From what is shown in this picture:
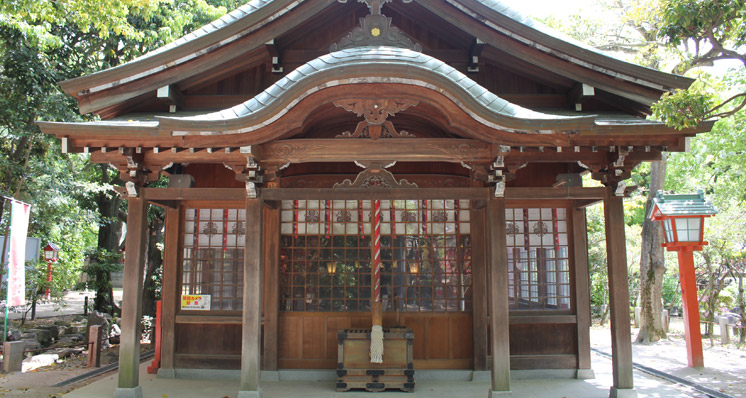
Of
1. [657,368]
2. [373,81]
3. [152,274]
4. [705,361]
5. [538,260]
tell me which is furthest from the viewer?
[152,274]

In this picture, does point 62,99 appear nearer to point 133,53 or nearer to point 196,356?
point 133,53

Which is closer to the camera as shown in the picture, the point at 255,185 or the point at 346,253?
the point at 255,185

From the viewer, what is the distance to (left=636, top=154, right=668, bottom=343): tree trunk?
41.9 feet

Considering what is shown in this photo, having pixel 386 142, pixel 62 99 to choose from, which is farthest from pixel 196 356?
pixel 62 99

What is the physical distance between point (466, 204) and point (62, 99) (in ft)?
33.9

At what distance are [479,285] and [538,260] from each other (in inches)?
46.0

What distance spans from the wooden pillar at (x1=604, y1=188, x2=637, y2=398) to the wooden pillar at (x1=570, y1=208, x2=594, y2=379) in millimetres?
1420

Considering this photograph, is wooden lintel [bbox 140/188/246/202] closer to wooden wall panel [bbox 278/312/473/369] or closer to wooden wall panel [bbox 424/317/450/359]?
wooden wall panel [bbox 278/312/473/369]

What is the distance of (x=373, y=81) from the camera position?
20.1ft

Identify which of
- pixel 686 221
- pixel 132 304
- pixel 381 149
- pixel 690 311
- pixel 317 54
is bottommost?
pixel 690 311

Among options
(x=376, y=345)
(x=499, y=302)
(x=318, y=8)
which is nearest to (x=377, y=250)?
(x=376, y=345)

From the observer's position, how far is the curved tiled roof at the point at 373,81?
6.00m

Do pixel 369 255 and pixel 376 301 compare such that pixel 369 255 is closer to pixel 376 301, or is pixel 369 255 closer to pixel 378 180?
pixel 376 301

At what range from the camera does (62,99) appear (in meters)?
12.6
